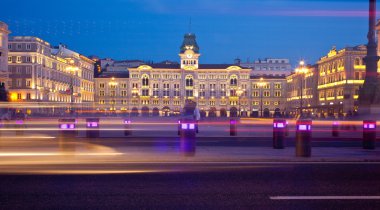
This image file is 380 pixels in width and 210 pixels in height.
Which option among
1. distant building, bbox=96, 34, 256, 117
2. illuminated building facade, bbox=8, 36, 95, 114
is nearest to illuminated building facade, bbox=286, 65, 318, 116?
distant building, bbox=96, 34, 256, 117

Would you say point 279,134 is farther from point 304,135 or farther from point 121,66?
point 121,66

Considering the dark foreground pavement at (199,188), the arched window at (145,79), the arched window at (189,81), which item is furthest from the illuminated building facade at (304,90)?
the dark foreground pavement at (199,188)

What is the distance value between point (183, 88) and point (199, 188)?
124661mm

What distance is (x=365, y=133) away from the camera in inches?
634

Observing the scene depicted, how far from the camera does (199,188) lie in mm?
8539

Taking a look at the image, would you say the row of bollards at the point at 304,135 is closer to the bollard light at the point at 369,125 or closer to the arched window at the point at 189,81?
the bollard light at the point at 369,125

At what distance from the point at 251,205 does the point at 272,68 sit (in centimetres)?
15639

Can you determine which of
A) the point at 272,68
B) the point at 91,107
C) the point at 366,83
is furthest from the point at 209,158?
the point at 272,68

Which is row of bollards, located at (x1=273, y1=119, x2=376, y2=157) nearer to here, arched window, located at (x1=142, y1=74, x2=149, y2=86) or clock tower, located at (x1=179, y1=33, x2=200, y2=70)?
clock tower, located at (x1=179, y1=33, x2=200, y2=70)

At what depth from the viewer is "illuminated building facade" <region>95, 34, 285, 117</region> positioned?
5172 inches

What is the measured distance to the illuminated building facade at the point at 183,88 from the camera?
431 feet

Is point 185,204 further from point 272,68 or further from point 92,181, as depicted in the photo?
point 272,68

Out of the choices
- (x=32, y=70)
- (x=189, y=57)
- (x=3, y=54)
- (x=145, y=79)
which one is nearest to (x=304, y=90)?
(x=189, y=57)

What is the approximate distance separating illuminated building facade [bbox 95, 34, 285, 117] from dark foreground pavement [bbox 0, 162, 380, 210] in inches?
4691
